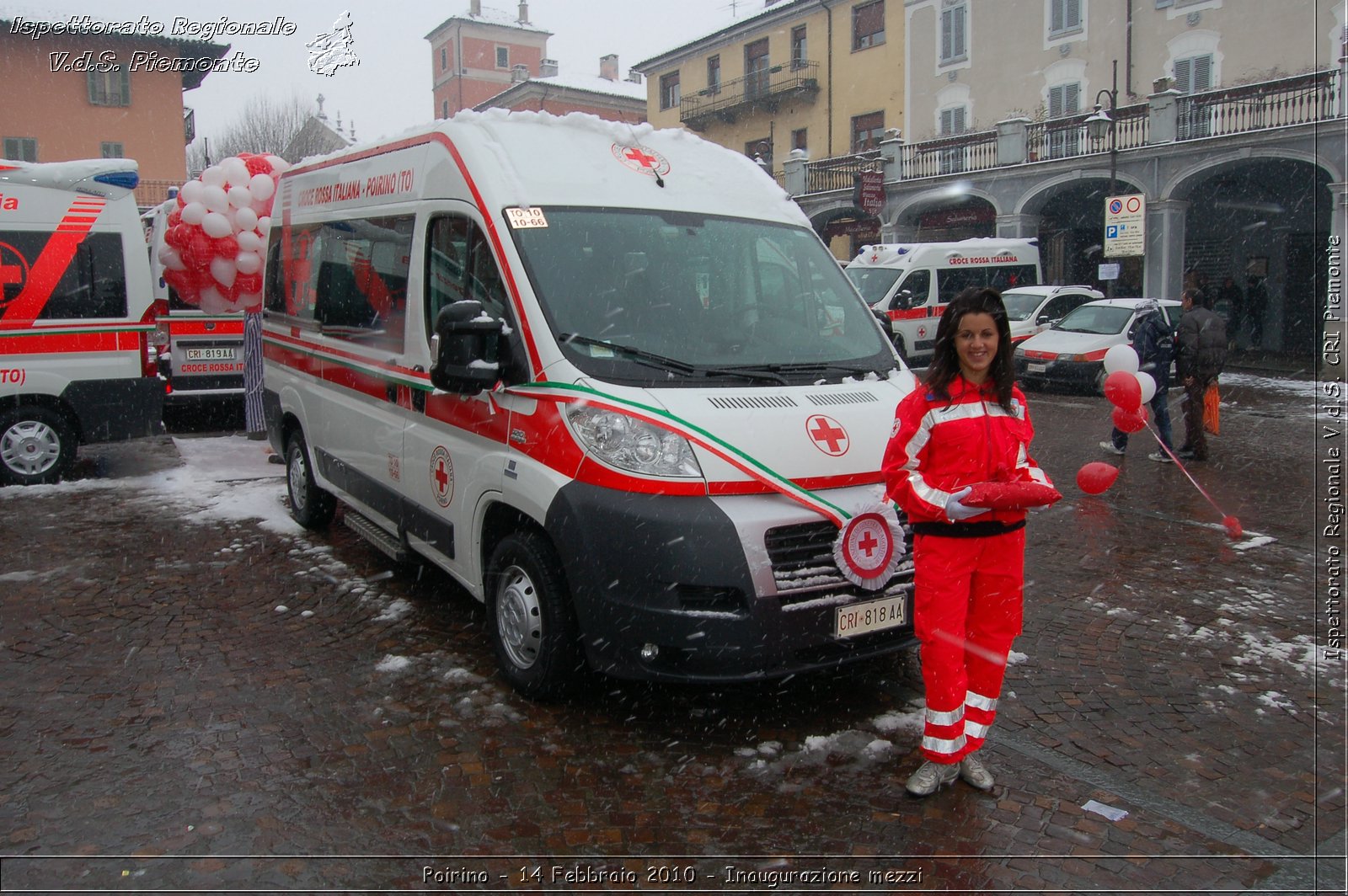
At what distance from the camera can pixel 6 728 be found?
437cm

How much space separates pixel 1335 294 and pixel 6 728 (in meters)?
12.1

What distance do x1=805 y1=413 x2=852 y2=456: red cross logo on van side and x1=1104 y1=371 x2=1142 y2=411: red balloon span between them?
2.59m

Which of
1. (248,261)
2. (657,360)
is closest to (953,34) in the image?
(248,261)

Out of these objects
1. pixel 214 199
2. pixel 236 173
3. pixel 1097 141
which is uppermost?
pixel 1097 141

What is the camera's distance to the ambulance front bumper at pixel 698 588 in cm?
387

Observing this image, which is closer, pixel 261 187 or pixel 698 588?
pixel 698 588

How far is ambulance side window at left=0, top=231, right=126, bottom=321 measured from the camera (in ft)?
29.7

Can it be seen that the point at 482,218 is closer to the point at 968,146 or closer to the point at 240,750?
the point at 240,750

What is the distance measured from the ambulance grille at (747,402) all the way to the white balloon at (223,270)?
385 inches

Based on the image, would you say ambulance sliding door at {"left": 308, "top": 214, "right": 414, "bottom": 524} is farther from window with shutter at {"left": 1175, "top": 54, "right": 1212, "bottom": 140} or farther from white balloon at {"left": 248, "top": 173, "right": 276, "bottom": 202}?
window with shutter at {"left": 1175, "top": 54, "right": 1212, "bottom": 140}

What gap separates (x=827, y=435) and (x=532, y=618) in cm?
150

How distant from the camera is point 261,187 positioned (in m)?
12.0

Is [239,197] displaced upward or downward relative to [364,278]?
upward

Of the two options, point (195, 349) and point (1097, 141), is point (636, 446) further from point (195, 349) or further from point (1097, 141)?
point (1097, 141)
